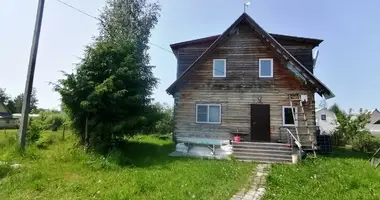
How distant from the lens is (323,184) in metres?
6.82

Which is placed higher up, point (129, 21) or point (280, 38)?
point (129, 21)

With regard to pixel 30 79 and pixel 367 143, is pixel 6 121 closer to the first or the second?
pixel 30 79

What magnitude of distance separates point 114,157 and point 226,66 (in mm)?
8378

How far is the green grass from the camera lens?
5.98 m

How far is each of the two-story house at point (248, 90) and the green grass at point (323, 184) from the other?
193 inches

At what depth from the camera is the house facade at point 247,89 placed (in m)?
13.4

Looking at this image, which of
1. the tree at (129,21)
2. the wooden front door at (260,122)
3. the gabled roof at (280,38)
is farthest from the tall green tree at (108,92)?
the tree at (129,21)

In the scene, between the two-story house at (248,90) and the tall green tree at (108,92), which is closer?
the tall green tree at (108,92)

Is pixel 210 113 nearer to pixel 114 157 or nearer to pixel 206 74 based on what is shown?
pixel 206 74

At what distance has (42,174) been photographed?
24.4ft

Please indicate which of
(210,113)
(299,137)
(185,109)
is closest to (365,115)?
(299,137)

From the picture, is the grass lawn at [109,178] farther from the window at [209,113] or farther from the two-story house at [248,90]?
the window at [209,113]

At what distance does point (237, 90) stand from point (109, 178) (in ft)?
29.7

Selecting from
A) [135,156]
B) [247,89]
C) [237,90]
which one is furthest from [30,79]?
[247,89]
